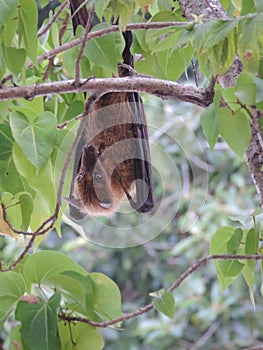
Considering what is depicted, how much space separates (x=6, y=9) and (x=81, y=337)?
1.72ft

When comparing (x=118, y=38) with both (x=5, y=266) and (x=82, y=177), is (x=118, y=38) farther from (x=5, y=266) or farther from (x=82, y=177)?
(x=5, y=266)

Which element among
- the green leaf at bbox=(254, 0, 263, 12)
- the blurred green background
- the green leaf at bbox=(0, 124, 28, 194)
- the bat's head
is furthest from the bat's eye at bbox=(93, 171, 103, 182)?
the blurred green background

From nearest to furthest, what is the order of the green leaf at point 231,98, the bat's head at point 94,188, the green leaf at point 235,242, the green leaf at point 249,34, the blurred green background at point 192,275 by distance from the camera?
the green leaf at point 249,34
the green leaf at point 231,98
the green leaf at point 235,242
the bat's head at point 94,188
the blurred green background at point 192,275

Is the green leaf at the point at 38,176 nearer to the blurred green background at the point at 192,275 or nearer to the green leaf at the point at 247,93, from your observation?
the green leaf at the point at 247,93

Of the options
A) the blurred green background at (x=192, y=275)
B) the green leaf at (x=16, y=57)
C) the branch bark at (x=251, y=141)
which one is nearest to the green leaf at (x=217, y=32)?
the branch bark at (x=251, y=141)

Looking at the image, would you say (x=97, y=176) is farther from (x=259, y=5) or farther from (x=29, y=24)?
(x=259, y=5)

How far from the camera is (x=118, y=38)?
1086 mm

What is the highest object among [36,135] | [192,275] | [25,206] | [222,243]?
[36,135]

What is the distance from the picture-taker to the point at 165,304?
3.54ft

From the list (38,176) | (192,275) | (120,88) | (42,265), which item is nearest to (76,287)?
(42,265)

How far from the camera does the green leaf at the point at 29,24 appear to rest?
1.00 metres

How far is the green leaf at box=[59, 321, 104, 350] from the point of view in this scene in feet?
3.76

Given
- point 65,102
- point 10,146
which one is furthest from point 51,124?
point 65,102

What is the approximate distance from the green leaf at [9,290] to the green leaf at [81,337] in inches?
3.8
